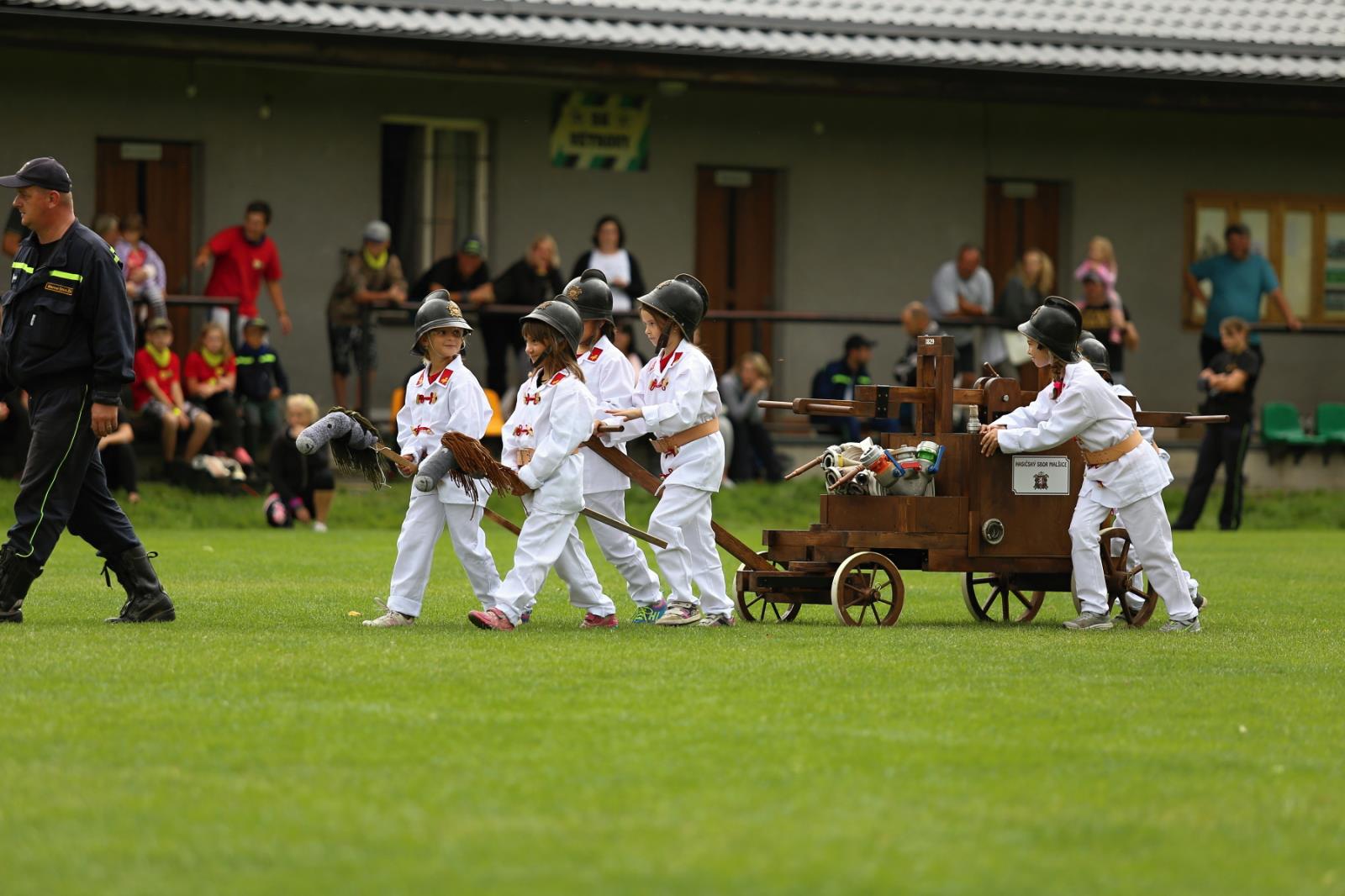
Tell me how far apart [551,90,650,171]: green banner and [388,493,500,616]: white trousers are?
12.5m

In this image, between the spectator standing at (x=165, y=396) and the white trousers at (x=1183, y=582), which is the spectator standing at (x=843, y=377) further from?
the white trousers at (x=1183, y=582)

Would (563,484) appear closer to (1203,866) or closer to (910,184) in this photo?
(1203,866)

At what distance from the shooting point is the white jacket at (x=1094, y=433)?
10648 millimetres

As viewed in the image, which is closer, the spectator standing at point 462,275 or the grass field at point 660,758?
the grass field at point 660,758

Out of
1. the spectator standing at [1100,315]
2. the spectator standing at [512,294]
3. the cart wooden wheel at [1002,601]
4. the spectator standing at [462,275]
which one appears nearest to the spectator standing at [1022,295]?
the spectator standing at [1100,315]

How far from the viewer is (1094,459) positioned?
10.8m

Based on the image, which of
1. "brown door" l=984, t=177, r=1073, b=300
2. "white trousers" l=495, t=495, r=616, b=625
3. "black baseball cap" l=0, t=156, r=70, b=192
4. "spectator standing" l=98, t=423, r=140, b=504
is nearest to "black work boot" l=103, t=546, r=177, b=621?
"white trousers" l=495, t=495, r=616, b=625

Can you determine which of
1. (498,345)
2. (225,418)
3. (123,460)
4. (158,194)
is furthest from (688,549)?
(158,194)

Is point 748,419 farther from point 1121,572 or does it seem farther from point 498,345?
point 1121,572

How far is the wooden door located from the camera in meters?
20.8

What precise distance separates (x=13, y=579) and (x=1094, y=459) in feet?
18.1

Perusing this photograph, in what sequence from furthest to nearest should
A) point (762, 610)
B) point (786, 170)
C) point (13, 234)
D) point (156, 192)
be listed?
point (786, 170) < point (156, 192) < point (13, 234) < point (762, 610)

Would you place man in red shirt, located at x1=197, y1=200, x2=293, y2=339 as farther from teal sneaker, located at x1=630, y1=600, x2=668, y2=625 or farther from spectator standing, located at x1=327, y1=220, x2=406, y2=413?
teal sneaker, located at x1=630, y1=600, x2=668, y2=625

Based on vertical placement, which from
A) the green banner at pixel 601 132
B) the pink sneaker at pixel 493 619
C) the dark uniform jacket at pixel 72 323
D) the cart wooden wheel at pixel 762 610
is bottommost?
the cart wooden wheel at pixel 762 610
